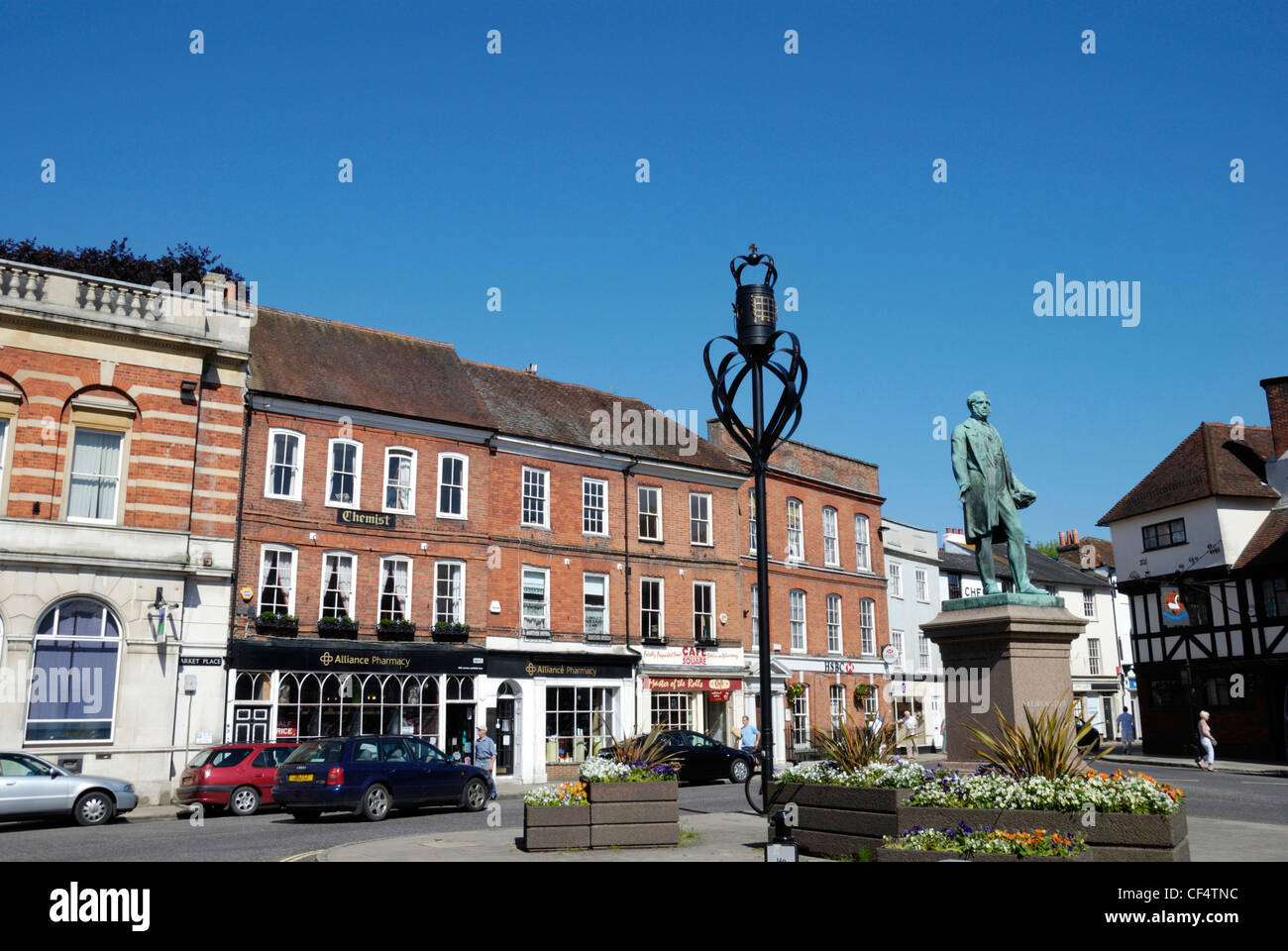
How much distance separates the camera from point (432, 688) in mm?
29312

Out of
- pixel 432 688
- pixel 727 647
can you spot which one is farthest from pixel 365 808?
pixel 727 647

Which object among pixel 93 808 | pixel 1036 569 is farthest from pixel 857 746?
pixel 1036 569

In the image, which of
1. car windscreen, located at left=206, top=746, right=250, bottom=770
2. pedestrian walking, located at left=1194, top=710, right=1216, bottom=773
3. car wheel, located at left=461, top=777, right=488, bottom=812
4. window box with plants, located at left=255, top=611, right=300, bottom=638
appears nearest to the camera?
car wheel, located at left=461, top=777, right=488, bottom=812

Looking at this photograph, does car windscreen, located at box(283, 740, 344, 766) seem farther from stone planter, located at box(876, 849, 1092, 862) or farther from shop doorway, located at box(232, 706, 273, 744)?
stone planter, located at box(876, 849, 1092, 862)

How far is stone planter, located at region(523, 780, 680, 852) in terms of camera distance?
12391 mm

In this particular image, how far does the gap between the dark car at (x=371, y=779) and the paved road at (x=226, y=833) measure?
32 cm

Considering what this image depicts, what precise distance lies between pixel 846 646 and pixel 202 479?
25.7m

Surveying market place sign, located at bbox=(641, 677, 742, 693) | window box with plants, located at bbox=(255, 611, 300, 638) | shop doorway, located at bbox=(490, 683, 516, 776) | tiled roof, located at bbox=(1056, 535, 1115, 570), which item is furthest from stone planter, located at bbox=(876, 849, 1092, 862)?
tiled roof, located at bbox=(1056, 535, 1115, 570)

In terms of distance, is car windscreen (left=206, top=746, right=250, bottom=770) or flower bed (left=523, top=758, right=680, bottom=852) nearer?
flower bed (left=523, top=758, right=680, bottom=852)

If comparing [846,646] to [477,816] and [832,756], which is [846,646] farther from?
[832,756]

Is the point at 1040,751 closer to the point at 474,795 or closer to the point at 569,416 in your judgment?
the point at 474,795

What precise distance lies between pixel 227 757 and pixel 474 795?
5284 millimetres

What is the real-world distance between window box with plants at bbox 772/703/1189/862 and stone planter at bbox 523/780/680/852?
1.83m

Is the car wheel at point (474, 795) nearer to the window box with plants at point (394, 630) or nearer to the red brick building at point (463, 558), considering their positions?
the red brick building at point (463, 558)
